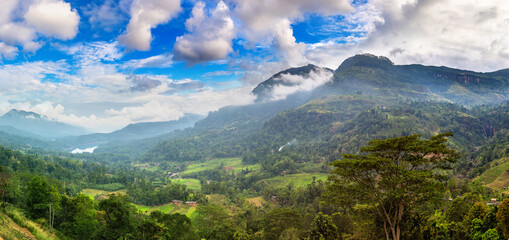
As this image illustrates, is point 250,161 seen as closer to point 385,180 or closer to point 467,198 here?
point 467,198

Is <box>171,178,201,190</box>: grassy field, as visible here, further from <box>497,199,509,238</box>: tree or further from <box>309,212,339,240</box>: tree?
<box>497,199,509,238</box>: tree

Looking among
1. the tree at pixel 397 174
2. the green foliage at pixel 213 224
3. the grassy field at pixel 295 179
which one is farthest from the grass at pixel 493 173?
the green foliage at pixel 213 224

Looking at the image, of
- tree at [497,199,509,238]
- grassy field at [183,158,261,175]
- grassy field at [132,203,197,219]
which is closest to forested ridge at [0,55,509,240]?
tree at [497,199,509,238]

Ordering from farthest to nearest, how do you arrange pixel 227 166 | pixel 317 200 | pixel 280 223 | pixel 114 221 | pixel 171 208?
pixel 227 166, pixel 171 208, pixel 317 200, pixel 280 223, pixel 114 221

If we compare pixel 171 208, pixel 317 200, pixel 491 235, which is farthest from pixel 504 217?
pixel 171 208

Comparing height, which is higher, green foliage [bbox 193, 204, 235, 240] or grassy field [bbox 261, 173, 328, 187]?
green foliage [bbox 193, 204, 235, 240]

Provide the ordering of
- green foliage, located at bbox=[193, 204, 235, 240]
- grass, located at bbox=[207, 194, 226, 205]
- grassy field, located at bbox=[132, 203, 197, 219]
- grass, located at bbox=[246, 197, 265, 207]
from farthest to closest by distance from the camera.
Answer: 1. grass, located at bbox=[246, 197, 265, 207]
2. grass, located at bbox=[207, 194, 226, 205]
3. grassy field, located at bbox=[132, 203, 197, 219]
4. green foliage, located at bbox=[193, 204, 235, 240]

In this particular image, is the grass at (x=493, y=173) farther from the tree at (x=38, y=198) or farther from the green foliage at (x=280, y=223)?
the tree at (x=38, y=198)

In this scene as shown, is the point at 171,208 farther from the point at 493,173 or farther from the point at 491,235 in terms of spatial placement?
the point at 493,173

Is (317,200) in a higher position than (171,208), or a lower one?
higher
